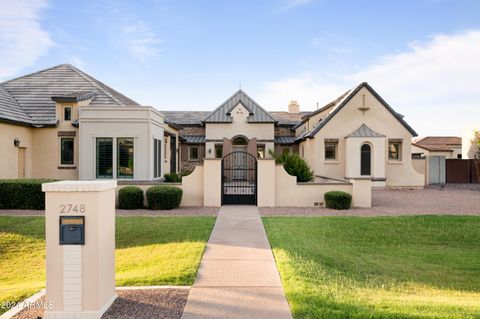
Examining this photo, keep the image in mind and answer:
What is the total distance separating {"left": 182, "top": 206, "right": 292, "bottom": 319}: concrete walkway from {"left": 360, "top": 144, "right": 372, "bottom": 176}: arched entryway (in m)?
17.1

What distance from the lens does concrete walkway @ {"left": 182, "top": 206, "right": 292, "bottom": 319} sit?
5.20m

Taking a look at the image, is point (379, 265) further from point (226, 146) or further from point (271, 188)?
point (226, 146)

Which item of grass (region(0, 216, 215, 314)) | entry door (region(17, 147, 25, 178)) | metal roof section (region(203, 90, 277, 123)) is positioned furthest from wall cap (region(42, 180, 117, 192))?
metal roof section (region(203, 90, 277, 123))

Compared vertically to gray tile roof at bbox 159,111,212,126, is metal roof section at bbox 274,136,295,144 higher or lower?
lower

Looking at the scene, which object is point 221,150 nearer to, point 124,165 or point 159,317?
point 124,165

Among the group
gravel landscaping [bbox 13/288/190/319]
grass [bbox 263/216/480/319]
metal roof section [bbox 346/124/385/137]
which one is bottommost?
grass [bbox 263/216/480/319]

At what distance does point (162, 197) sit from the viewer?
15.6 metres

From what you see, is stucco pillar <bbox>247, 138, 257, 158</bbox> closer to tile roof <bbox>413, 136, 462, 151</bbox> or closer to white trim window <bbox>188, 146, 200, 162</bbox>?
white trim window <bbox>188, 146, 200, 162</bbox>

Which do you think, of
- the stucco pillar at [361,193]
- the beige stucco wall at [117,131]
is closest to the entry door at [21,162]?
the beige stucco wall at [117,131]

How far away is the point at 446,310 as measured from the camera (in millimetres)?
5168

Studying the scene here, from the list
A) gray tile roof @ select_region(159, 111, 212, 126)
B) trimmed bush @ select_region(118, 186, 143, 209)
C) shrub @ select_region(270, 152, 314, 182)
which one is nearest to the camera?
trimmed bush @ select_region(118, 186, 143, 209)

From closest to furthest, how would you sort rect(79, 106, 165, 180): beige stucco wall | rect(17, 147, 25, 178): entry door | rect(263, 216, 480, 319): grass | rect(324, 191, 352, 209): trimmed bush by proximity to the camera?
rect(263, 216, 480, 319): grass → rect(324, 191, 352, 209): trimmed bush → rect(79, 106, 165, 180): beige stucco wall → rect(17, 147, 25, 178): entry door

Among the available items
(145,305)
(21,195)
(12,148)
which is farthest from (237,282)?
(12,148)

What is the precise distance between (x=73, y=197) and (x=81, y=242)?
617 mm
